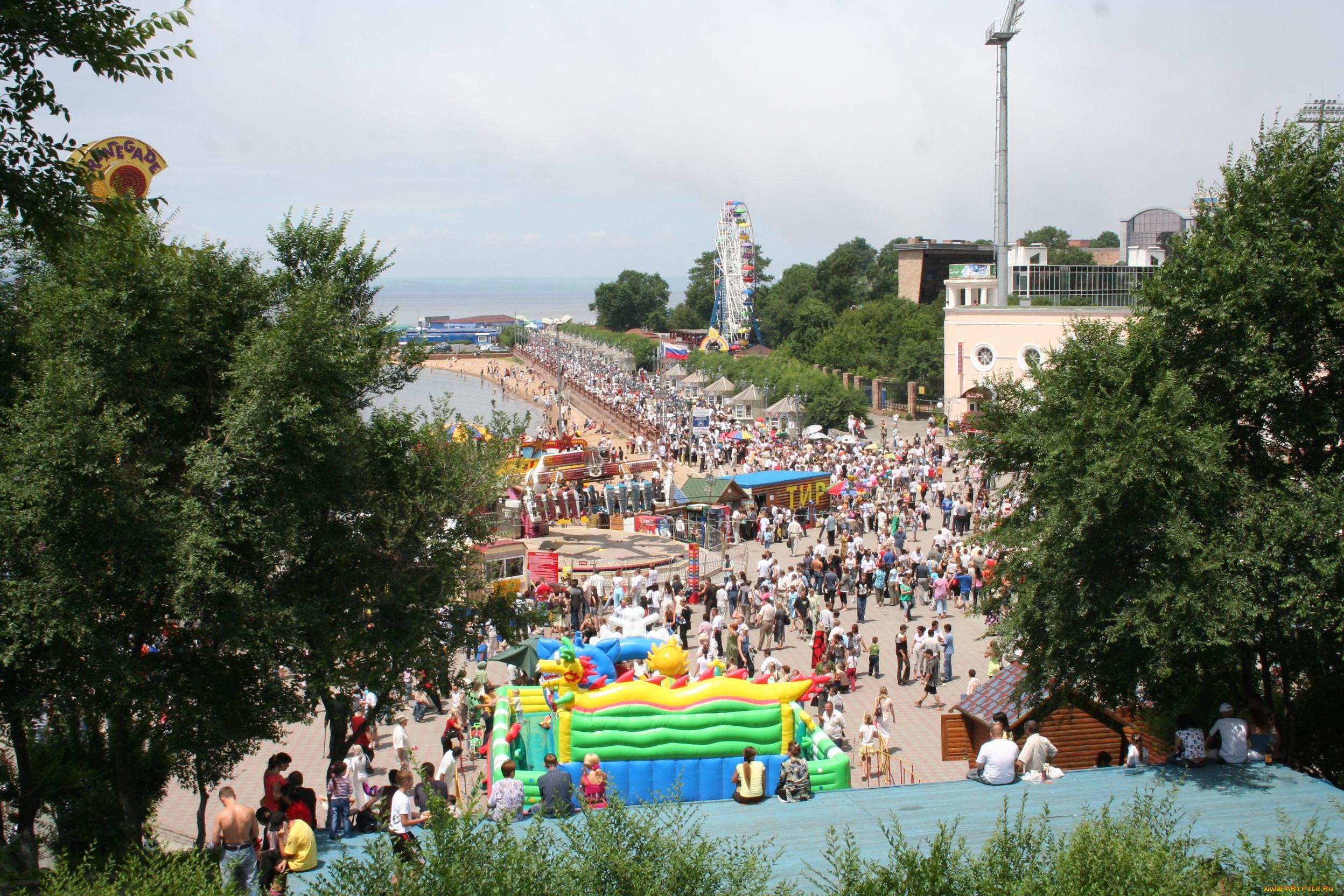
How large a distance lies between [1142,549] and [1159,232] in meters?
60.4

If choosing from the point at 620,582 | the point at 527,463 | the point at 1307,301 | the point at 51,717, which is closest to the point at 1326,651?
the point at 1307,301

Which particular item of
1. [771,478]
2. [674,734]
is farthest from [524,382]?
[674,734]

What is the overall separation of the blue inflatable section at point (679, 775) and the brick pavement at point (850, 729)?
2.32 m

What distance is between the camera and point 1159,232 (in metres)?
63.2

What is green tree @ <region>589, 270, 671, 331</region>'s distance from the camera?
123312mm

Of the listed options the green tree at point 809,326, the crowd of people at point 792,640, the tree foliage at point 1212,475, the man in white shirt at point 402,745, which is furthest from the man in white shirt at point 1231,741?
the green tree at point 809,326

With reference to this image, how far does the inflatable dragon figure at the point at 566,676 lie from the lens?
10177 mm

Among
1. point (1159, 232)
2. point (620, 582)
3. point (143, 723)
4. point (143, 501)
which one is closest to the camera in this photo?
point (143, 501)

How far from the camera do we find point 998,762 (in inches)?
356

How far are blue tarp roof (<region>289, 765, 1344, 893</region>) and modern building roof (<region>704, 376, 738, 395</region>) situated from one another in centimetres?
4459

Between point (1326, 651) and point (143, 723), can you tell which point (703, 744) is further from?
point (1326, 651)

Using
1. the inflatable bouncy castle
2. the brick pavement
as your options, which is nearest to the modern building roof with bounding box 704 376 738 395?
the brick pavement

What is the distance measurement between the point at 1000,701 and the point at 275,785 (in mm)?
7068

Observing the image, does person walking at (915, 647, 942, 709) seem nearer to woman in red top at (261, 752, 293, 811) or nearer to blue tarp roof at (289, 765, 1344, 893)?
blue tarp roof at (289, 765, 1344, 893)
